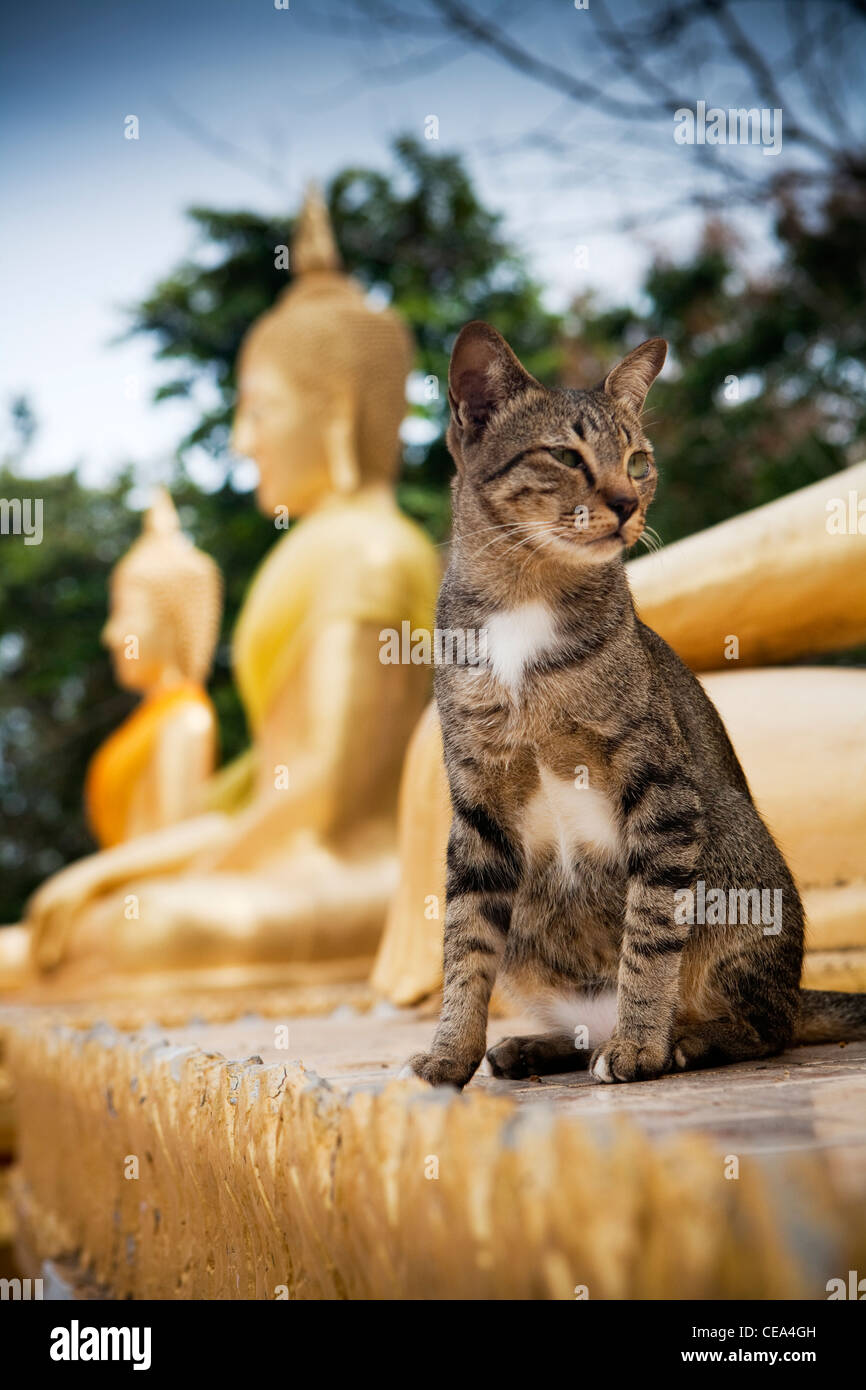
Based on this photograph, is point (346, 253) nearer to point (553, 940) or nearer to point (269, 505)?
point (269, 505)

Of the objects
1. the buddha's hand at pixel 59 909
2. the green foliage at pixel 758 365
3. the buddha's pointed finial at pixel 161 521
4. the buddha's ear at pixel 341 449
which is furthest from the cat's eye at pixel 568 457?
the buddha's pointed finial at pixel 161 521

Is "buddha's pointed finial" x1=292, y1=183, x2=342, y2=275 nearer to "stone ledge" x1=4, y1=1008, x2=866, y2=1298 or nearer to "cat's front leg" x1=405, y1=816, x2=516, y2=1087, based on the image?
"stone ledge" x1=4, y1=1008, x2=866, y2=1298

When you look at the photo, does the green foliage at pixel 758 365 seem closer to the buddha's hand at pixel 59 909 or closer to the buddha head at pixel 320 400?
the buddha head at pixel 320 400

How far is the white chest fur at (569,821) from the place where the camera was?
129 centimetres

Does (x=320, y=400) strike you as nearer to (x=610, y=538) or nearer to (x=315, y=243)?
(x=315, y=243)

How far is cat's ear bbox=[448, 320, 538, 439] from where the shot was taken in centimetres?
131

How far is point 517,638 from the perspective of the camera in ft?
4.34

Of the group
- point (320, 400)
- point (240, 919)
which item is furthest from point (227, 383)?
point (240, 919)

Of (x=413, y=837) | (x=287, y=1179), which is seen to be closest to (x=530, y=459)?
(x=287, y=1179)

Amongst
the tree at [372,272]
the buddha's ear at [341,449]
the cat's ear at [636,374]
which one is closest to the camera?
the cat's ear at [636,374]

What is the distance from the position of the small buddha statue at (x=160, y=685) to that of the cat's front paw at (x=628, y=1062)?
3607 mm

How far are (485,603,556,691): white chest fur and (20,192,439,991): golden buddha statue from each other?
229cm

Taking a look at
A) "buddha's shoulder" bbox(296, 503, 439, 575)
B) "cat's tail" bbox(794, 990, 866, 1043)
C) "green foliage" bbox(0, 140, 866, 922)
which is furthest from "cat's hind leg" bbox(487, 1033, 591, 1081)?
"green foliage" bbox(0, 140, 866, 922)

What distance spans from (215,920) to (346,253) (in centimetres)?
598
